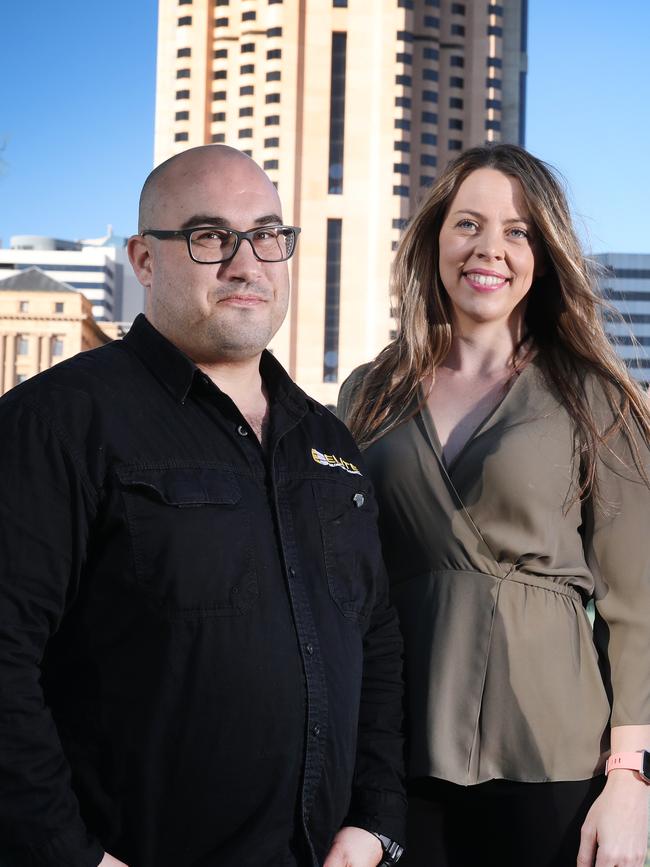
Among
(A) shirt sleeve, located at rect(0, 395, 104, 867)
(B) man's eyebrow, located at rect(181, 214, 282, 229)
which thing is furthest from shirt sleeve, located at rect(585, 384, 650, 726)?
(A) shirt sleeve, located at rect(0, 395, 104, 867)

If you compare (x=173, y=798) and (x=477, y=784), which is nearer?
(x=173, y=798)

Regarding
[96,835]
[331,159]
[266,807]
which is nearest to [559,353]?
[266,807]

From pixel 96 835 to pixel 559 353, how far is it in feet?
4.87

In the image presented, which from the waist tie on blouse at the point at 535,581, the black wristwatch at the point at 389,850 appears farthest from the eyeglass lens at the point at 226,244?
the black wristwatch at the point at 389,850

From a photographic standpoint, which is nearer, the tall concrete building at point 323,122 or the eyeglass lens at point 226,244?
the eyeglass lens at point 226,244

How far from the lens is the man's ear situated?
214 centimetres

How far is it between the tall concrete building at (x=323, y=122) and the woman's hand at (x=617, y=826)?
5542 centimetres

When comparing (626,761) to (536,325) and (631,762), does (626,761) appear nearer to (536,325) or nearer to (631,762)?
(631,762)

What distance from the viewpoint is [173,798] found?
1.82 m

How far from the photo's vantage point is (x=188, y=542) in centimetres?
186

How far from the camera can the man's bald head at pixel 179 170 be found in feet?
6.90

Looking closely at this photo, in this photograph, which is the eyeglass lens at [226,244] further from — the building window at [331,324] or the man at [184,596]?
the building window at [331,324]

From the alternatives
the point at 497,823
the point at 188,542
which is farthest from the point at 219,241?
the point at 497,823

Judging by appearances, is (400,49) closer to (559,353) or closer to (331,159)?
(331,159)
